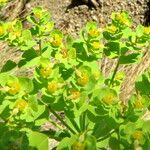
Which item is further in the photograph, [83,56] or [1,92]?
[83,56]

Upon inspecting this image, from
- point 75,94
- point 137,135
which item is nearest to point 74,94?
point 75,94

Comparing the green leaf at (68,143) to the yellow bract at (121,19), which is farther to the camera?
the yellow bract at (121,19)

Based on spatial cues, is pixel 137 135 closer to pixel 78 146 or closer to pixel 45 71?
pixel 78 146

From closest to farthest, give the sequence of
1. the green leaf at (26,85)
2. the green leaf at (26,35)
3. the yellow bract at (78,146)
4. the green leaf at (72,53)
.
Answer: the yellow bract at (78,146) < the green leaf at (26,85) < the green leaf at (72,53) < the green leaf at (26,35)

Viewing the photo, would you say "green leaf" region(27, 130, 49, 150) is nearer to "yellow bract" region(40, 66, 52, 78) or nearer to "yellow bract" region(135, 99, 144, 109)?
"yellow bract" region(40, 66, 52, 78)

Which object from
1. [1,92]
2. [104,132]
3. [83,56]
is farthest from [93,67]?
[1,92]

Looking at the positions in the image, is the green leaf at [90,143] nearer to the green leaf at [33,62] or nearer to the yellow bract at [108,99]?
the yellow bract at [108,99]

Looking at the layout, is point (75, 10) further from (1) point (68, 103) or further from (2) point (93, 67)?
(1) point (68, 103)

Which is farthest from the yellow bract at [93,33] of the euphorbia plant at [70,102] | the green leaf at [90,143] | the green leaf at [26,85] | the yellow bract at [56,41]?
the green leaf at [90,143]

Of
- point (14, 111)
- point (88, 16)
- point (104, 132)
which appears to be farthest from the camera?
point (88, 16)
